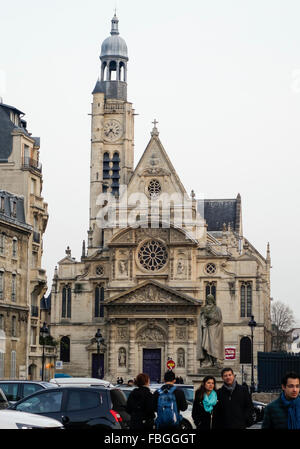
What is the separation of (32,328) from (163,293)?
1418cm

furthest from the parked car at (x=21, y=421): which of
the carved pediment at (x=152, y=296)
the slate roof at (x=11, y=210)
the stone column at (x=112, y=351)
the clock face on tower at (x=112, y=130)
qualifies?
the clock face on tower at (x=112, y=130)

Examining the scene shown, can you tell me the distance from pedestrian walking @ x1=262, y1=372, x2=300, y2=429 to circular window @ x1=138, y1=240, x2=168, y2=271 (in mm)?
58681

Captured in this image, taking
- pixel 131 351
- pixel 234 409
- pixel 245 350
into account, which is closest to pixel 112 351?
pixel 131 351

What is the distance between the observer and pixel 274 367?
34.1 m

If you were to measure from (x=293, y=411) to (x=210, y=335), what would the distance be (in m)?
18.7

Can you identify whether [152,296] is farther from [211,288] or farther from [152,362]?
[152,362]

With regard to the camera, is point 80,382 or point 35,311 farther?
point 35,311
